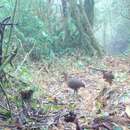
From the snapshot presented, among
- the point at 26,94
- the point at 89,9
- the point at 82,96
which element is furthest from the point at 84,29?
the point at 26,94

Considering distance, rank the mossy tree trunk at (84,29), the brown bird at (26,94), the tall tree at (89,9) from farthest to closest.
→ the tall tree at (89,9), the mossy tree trunk at (84,29), the brown bird at (26,94)

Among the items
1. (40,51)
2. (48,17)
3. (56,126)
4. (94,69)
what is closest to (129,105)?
(56,126)

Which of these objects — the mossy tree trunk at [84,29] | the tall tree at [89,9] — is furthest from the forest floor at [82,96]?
the tall tree at [89,9]

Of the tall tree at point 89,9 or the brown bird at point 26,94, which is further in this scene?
the tall tree at point 89,9

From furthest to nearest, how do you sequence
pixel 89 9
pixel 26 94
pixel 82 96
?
pixel 89 9
pixel 82 96
pixel 26 94

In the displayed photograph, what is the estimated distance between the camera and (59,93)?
12.9ft

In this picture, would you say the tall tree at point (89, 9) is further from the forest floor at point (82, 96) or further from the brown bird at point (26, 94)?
the brown bird at point (26, 94)

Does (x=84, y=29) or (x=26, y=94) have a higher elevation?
(x=84, y=29)

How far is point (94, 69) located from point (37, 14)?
2599 mm

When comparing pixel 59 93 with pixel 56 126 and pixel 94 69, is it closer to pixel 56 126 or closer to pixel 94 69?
pixel 56 126

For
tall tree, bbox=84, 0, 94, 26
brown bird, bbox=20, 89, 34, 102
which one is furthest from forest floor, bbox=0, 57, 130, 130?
tall tree, bbox=84, 0, 94, 26

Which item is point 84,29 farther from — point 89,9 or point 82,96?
point 82,96

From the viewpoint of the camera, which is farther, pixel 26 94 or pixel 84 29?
pixel 84 29

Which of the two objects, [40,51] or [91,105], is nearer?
[91,105]
